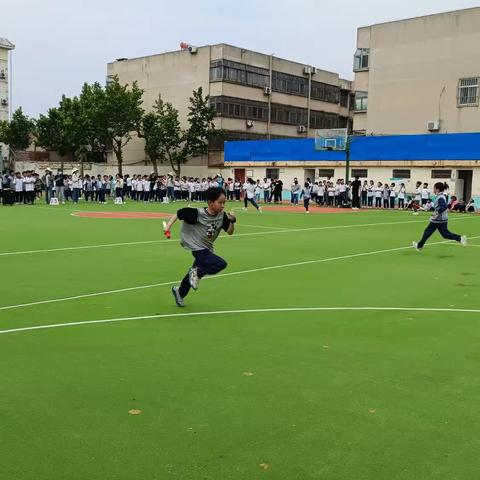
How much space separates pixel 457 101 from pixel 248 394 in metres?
39.7

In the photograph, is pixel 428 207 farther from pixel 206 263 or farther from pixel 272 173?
pixel 206 263

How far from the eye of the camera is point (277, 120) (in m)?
61.6

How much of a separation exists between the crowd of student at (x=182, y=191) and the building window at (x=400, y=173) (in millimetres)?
946

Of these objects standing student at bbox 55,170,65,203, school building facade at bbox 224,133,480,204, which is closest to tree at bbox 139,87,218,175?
school building facade at bbox 224,133,480,204

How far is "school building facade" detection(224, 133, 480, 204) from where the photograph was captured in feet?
122

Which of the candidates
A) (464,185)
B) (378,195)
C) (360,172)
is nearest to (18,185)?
(378,195)

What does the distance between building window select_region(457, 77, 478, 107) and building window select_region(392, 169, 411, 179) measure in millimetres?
5812

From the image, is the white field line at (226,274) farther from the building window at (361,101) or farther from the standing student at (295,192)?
the building window at (361,101)

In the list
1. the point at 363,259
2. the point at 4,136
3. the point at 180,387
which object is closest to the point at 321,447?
the point at 180,387

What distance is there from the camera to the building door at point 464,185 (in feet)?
123

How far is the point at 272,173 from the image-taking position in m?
47.2

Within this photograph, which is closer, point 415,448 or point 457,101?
point 415,448

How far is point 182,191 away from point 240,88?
769 inches

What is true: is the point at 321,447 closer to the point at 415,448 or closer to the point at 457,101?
the point at 415,448
